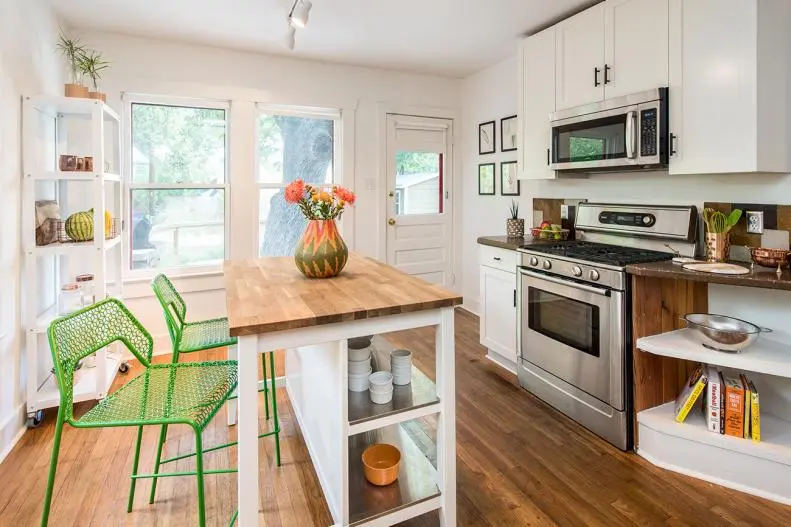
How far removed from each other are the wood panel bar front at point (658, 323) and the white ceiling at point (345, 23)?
1.90m

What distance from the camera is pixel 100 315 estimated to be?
Result: 1605mm

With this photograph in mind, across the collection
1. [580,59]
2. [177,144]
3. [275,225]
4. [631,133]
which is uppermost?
[580,59]

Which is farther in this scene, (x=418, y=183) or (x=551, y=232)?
(x=418, y=183)

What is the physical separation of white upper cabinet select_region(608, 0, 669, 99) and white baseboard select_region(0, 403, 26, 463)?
370 centimetres

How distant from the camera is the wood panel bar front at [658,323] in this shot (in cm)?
220

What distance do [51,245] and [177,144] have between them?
150 cm

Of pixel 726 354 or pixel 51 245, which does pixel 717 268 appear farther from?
pixel 51 245

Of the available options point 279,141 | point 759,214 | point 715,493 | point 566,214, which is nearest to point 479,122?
point 566,214

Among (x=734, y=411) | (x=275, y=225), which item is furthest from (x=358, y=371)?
(x=275, y=225)

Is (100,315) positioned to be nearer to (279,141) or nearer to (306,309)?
(306,309)

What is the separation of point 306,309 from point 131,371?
2617mm

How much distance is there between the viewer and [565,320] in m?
2.56

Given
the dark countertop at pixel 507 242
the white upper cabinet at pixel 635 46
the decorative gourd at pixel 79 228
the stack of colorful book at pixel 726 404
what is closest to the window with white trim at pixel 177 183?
the decorative gourd at pixel 79 228

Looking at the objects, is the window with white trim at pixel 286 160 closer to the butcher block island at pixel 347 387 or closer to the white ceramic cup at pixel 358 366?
the butcher block island at pixel 347 387
